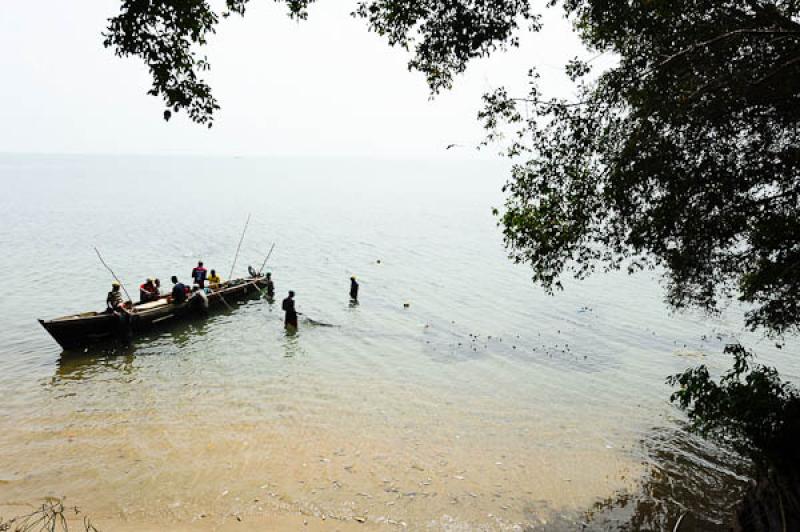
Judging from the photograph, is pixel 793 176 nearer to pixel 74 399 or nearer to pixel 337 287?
pixel 74 399

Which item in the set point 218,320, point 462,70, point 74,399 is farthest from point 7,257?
point 462,70

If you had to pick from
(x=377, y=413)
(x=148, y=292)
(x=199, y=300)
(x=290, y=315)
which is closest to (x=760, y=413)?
(x=377, y=413)

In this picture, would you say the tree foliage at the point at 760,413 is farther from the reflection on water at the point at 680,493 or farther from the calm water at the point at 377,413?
Answer: the calm water at the point at 377,413

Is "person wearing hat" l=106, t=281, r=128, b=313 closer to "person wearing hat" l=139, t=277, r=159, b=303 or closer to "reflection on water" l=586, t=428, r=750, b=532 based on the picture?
"person wearing hat" l=139, t=277, r=159, b=303

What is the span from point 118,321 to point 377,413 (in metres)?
11.6

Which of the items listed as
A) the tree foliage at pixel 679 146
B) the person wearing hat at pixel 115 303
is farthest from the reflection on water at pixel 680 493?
the person wearing hat at pixel 115 303

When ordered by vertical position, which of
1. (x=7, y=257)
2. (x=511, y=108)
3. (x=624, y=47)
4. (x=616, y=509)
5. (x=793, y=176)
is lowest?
(x=7, y=257)

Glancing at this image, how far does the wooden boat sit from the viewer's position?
1812 centimetres

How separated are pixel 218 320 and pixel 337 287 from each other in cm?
1025

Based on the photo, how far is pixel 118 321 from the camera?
64.0ft

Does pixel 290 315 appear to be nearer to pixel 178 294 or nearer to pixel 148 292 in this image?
pixel 178 294

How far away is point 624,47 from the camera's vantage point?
8.17 metres

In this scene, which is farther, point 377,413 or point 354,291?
point 354,291

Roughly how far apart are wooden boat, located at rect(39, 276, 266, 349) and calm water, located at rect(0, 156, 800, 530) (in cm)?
68
